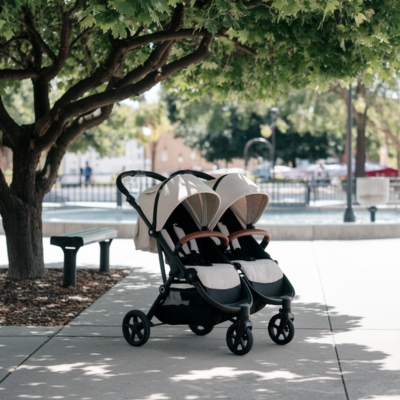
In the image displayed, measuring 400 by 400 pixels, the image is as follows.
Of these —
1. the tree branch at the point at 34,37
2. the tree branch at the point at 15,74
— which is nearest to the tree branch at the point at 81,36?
the tree branch at the point at 34,37

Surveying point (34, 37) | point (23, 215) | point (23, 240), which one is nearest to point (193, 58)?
point (34, 37)

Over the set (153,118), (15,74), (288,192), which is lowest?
(288,192)

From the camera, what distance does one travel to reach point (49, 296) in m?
9.70

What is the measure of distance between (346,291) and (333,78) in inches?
105

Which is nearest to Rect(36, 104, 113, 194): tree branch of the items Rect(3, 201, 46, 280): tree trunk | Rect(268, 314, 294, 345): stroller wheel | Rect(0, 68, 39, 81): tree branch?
Rect(3, 201, 46, 280): tree trunk

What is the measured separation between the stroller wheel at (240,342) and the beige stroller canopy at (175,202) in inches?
39.5

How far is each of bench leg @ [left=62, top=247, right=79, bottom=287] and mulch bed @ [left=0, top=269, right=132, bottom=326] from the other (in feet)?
0.27

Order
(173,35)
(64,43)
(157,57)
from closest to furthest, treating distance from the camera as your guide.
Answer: (173,35) → (157,57) → (64,43)

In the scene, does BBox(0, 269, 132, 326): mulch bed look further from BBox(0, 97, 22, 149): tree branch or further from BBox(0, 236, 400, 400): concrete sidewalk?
BBox(0, 97, 22, 149): tree branch

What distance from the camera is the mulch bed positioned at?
839cm

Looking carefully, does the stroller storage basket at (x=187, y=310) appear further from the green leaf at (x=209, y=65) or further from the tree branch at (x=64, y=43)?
the green leaf at (x=209, y=65)

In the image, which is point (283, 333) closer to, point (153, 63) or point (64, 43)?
point (153, 63)

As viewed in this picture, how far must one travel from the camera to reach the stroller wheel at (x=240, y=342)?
21.5 ft

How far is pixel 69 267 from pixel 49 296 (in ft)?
2.29
